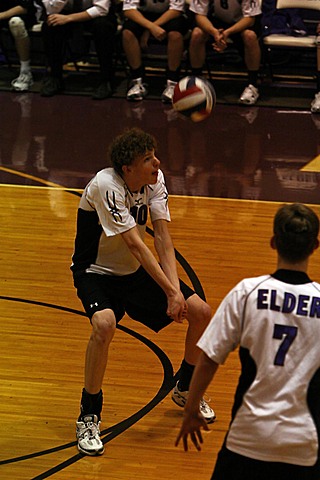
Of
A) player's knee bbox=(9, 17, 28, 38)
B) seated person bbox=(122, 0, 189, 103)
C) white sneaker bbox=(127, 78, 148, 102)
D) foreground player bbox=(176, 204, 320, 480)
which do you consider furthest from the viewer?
player's knee bbox=(9, 17, 28, 38)

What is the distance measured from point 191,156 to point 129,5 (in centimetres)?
305

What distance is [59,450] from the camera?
4988 millimetres

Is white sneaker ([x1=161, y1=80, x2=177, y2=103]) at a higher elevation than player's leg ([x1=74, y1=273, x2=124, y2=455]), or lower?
lower

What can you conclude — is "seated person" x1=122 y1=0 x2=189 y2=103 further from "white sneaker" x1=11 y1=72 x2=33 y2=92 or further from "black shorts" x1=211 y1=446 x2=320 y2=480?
"black shorts" x1=211 y1=446 x2=320 y2=480

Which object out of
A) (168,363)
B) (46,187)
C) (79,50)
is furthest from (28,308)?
(79,50)

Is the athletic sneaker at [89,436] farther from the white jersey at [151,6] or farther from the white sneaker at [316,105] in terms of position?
the white jersey at [151,6]

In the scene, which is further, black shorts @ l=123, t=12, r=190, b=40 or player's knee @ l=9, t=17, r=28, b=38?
player's knee @ l=9, t=17, r=28, b=38

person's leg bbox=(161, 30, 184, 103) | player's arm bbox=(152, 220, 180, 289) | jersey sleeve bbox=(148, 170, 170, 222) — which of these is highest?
jersey sleeve bbox=(148, 170, 170, 222)

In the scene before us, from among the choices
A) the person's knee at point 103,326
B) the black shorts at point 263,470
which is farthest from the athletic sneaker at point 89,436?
the black shorts at point 263,470

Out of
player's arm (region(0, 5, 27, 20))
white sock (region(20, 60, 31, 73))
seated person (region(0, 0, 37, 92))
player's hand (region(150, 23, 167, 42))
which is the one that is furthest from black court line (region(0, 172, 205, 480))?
player's arm (region(0, 5, 27, 20))

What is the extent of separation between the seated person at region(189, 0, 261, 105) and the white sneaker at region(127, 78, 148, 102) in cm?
74

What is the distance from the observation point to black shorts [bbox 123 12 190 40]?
40.2 feet

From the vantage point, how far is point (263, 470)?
11.0 ft

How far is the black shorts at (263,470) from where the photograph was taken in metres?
3.34
